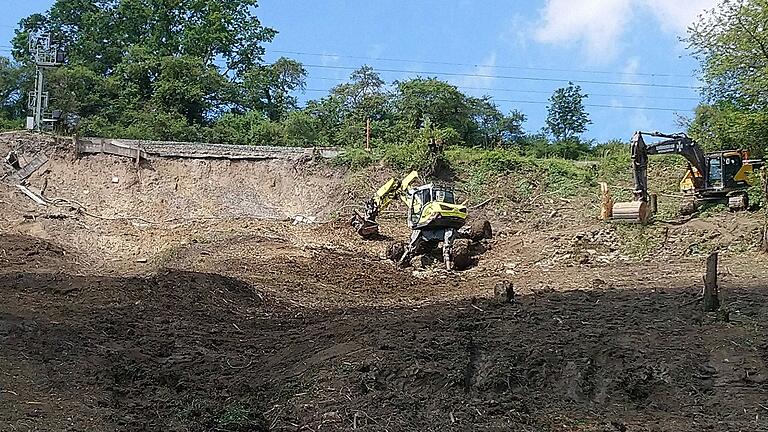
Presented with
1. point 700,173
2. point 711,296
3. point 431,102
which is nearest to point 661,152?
point 700,173

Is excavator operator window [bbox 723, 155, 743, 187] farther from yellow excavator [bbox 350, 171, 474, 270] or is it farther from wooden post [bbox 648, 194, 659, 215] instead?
yellow excavator [bbox 350, 171, 474, 270]

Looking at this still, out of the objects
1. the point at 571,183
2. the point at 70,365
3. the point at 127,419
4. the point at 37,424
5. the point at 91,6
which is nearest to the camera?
the point at 37,424

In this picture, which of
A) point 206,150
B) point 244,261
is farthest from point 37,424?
point 206,150

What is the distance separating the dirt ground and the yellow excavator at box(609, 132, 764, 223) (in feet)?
2.81

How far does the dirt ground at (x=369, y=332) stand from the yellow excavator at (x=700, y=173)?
855 millimetres

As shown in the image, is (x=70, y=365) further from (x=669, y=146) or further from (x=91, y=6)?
(x=91, y=6)

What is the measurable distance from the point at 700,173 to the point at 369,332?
1271cm

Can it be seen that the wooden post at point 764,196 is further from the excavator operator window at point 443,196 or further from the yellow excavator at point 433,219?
the excavator operator window at point 443,196

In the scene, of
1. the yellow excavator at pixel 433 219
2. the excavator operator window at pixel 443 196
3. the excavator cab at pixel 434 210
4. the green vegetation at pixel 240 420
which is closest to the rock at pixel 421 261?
the yellow excavator at pixel 433 219

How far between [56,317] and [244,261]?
22.0 ft

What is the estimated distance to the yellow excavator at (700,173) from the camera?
59.5 ft

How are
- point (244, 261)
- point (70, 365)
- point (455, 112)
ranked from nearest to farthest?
point (70, 365) < point (244, 261) < point (455, 112)

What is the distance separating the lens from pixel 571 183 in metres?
23.4

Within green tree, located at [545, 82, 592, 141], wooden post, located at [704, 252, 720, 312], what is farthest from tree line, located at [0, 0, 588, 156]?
wooden post, located at [704, 252, 720, 312]
